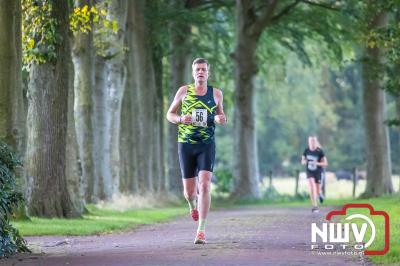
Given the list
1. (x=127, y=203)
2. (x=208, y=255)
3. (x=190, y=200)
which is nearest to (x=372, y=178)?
(x=127, y=203)

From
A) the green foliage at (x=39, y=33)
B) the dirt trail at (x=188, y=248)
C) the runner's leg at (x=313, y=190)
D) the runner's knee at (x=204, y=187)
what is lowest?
the dirt trail at (x=188, y=248)

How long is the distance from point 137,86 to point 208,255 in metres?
23.4

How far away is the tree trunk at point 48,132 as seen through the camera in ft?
69.1

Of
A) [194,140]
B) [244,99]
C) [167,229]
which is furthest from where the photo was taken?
[244,99]

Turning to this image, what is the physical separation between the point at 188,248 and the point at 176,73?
28714mm

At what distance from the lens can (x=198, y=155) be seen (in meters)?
13.6

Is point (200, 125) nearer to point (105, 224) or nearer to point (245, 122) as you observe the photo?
point (105, 224)

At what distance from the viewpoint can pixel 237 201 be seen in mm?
40344

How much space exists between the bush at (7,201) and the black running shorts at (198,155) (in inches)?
84.7

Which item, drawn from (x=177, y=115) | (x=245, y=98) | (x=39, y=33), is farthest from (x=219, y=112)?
(x=245, y=98)

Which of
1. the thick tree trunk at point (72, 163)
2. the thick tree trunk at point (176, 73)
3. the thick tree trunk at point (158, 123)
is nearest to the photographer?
the thick tree trunk at point (72, 163)

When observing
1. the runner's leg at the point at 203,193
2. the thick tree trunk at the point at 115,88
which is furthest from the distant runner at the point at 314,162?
the runner's leg at the point at 203,193

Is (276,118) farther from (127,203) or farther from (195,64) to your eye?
(195,64)

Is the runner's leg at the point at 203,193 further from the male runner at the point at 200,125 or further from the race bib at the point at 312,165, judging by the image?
the race bib at the point at 312,165
